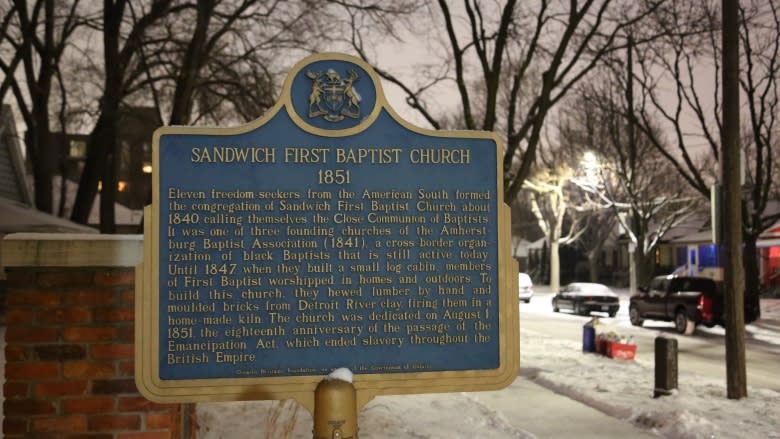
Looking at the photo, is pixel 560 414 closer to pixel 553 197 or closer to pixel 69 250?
pixel 69 250

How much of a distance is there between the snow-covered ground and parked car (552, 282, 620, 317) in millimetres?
13894

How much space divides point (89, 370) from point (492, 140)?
8.59 ft

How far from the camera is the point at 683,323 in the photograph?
1922 cm

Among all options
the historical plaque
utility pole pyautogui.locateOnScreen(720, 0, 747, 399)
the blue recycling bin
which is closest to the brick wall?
the historical plaque

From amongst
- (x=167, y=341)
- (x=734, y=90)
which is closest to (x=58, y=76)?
(x=734, y=90)

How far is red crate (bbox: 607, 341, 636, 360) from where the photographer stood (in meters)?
12.8

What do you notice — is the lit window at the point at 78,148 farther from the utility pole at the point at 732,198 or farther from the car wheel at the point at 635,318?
the utility pole at the point at 732,198

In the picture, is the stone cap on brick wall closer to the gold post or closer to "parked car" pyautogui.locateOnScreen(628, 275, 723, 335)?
the gold post

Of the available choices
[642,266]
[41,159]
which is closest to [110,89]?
[41,159]

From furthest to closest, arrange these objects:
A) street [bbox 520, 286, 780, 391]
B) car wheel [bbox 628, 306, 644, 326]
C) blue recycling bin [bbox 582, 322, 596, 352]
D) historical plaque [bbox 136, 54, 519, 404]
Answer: car wheel [bbox 628, 306, 644, 326] → blue recycling bin [bbox 582, 322, 596, 352] → street [bbox 520, 286, 780, 391] → historical plaque [bbox 136, 54, 519, 404]

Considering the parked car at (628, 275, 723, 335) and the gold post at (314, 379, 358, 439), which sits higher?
the gold post at (314, 379, 358, 439)

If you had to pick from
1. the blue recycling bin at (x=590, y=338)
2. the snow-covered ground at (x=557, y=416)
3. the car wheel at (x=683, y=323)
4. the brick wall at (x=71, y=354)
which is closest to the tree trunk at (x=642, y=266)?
the car wheel at (x=683, y=323)

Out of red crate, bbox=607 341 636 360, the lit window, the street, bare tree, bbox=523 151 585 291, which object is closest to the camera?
the street

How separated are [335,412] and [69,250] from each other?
1.90 meters
